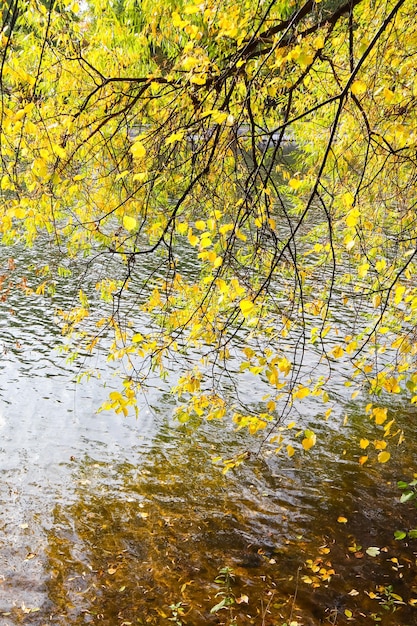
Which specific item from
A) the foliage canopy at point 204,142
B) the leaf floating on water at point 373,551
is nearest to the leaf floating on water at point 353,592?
the leaf floating on water at point 373,551

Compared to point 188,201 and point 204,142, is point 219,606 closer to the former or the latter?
point 188,201

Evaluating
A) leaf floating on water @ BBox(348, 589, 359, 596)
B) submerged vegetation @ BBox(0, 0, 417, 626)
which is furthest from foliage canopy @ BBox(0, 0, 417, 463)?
leaf floating on water @ BBox(348, 589, 359, 596)

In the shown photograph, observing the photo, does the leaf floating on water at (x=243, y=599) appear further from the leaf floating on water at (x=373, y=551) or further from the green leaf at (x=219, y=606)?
the leaf floating on water at (x=373, y=551)

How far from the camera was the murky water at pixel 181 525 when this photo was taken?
5312 millimetres

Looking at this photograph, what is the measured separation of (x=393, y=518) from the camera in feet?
21.8

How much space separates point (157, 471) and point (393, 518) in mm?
2870

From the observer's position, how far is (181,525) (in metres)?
6.47

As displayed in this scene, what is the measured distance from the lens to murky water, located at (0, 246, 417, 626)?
17.4 ft

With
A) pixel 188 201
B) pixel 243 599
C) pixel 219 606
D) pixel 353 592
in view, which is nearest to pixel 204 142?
pixel 188 201

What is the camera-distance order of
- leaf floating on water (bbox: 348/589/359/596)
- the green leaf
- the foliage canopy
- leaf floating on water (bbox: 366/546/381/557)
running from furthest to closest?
leaf floating on water (bbox: 366/546/381/557) → leaf floating on water (bbox: 348/589/359/596) → the green leaf → the foliage canopy

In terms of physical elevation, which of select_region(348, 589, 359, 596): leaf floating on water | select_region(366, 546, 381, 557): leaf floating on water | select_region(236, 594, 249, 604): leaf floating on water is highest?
select_region(366, 546, 381, 557): leaf floating on water

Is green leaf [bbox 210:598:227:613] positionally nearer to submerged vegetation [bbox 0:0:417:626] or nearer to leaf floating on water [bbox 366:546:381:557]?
submerged vegetation [bbox 0:0:417:626]

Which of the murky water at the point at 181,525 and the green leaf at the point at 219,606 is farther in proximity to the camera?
the murky water at the point at 181,525

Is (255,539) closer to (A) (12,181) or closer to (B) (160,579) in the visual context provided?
(B) (160,579)
